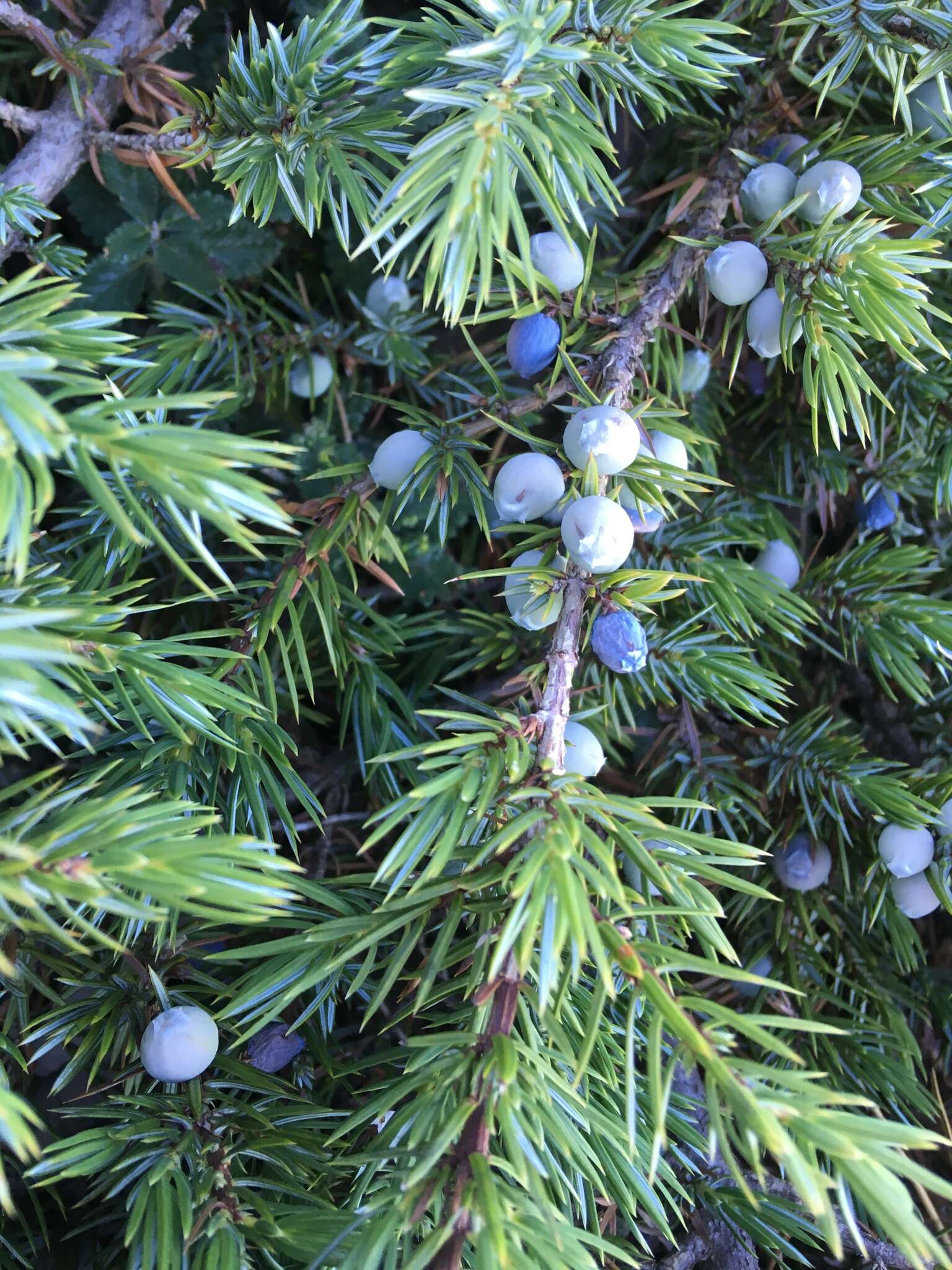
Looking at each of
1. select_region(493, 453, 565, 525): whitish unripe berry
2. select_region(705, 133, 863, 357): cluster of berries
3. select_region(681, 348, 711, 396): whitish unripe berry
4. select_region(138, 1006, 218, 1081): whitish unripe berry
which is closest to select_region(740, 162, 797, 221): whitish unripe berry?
select_region(705, 133, 863, 357): cluster of berries

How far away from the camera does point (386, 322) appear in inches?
28.4

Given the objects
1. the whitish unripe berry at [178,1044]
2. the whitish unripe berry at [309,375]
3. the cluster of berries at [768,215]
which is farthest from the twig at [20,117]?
the whitish unripe berry at [178,1044]

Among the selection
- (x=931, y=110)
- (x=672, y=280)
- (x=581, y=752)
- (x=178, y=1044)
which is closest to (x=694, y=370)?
(x=672, y=280)

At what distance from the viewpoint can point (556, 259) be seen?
546 millimetres

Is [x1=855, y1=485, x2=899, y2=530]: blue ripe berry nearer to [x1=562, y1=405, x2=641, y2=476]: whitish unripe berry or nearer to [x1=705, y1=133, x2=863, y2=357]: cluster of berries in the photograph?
[x1=705, y1=133, x2=863, y2=357]: cluster of berries

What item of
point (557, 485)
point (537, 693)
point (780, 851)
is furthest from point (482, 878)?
point (780, 851)

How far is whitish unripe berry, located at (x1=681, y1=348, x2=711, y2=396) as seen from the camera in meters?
0.67

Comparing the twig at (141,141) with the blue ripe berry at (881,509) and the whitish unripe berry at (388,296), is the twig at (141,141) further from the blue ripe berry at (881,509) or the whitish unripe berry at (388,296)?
the blue ripe berry at (881,509)

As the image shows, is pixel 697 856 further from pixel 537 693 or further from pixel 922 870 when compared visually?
pixel 922 870

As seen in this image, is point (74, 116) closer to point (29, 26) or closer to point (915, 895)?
point (29, 26)

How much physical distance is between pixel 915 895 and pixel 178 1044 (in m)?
0.48

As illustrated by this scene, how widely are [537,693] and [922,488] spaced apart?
1.37 ft

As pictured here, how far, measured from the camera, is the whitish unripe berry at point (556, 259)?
21.4 inches

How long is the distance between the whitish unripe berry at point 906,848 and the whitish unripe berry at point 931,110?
16.9 inches
